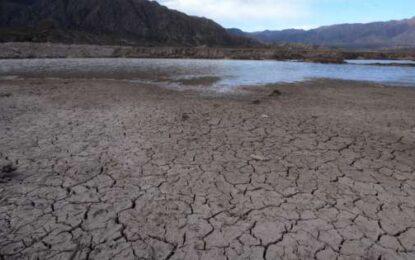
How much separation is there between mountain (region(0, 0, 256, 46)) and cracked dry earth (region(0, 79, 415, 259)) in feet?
266

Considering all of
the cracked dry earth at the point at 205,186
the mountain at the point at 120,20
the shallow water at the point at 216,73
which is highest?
the mountain at the point at 120,20

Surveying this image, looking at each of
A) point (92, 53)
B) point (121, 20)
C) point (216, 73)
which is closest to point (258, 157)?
point (216, 73)

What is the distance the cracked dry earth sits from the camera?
3.18 metres

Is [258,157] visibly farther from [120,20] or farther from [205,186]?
[120,20]

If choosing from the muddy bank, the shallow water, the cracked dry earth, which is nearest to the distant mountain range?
the muddy bank

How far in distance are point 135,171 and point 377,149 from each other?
4.42 metres

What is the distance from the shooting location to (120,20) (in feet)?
323

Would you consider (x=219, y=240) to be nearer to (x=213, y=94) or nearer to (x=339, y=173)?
(x=339, y=173)

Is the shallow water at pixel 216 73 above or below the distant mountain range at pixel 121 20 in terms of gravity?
below

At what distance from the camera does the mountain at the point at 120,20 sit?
9175cm

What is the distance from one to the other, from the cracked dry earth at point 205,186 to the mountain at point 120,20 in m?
81.1

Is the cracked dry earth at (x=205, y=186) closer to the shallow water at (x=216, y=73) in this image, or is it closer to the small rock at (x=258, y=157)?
the small rock at (x=258, y=157)

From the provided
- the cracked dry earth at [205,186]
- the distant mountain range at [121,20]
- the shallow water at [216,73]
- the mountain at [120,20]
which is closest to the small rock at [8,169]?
the cracked dry earth at [205,186]

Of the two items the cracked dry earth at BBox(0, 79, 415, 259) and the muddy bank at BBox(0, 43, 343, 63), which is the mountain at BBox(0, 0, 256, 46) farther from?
the cracked dry earth at BBox(0, 79, 415, 259)
